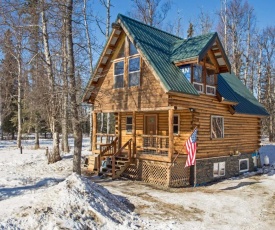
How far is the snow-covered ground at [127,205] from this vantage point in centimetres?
708

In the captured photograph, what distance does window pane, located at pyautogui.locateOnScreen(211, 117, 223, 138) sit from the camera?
16.3 m

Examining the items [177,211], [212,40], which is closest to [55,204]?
[177,211]

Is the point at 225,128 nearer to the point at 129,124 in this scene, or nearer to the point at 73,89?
the point at 129,124

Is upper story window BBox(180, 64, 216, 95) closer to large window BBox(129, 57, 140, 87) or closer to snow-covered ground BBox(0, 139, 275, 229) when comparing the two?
large window BBox(129, 57, 140, 87)

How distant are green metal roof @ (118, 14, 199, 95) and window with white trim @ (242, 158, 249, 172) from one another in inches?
299

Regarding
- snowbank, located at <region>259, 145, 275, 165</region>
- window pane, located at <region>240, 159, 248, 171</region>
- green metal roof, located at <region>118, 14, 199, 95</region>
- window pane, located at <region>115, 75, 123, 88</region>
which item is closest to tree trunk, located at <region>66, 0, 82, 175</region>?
green metal roof, located at <region>118, 14, 199, 95</region>

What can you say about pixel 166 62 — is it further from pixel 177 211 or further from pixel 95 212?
pixel 95 212

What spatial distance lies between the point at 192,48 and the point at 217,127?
493cm

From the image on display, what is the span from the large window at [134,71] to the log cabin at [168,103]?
0.18 feet

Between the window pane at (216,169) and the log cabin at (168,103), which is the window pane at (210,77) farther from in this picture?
the window pane at (216,169)

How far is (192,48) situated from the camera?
14.9 metres

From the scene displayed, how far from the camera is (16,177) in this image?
44.9 feet

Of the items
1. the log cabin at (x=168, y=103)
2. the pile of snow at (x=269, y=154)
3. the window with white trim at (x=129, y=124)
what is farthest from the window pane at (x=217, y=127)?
the pile of snow at (x=269, y=154)

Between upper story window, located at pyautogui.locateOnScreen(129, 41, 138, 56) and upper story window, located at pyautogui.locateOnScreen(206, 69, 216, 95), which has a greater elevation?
upper story window, located at pyautogui.locateOnScreen(129, 41, 138, 56)
